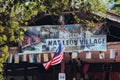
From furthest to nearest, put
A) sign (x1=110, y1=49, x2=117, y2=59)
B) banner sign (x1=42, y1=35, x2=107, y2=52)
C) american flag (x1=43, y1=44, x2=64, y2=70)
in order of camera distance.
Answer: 1. banner sign (x1=42, y1=35, x2=107, y2=52)
2. sign (x1=110, y1=49, x2=117, y2=59)
3. american flag (x1=43, y1=44, x2=64, y2=70)

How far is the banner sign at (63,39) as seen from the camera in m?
14.5

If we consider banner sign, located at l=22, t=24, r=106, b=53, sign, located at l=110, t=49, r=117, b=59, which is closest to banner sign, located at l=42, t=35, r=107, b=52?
banner sign, located at l=22, t=24, r=106, b=53

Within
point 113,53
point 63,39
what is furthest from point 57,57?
point 113,53

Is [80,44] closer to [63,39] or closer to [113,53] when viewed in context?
[63,39]

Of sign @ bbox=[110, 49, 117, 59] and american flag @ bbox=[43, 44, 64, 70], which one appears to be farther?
sign @ bbox=[110, 49, 117, 59]

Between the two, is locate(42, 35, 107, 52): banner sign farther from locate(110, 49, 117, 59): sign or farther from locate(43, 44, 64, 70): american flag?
locate(43, 44, 64, 70): american flag

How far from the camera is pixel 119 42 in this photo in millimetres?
14250

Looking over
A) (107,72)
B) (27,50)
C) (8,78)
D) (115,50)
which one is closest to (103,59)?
(115,50)

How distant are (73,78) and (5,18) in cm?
879

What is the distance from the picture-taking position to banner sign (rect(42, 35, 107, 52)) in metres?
14.5

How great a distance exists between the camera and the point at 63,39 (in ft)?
48.2

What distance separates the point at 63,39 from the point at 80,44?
66cm

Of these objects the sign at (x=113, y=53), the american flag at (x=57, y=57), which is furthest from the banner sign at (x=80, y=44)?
the american flag at (x=57, y=57)

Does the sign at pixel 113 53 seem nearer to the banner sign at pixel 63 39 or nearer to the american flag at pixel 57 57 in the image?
the banner sign at pixel 63 39
